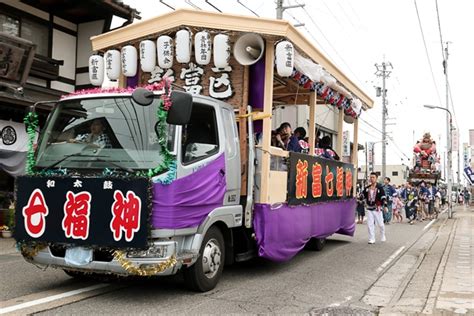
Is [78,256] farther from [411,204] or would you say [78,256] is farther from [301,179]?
[411,204]

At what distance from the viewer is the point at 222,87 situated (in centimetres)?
698

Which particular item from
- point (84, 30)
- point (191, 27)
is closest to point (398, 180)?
point (84, 30)

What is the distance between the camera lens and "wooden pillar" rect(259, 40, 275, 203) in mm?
6789

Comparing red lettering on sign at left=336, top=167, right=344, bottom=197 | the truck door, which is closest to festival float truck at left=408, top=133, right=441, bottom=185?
red lettering on sign at left=336, top=167, right=344, bottom=197

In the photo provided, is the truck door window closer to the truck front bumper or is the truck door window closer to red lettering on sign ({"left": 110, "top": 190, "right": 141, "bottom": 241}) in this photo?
red lettering on sign ({"left": 110, "top": 190, "right": 141, "bottom": 241})

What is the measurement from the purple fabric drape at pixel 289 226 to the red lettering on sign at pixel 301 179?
22 cm

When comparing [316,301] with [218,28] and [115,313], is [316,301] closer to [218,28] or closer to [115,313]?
[115,313]

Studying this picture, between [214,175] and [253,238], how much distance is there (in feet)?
4.87

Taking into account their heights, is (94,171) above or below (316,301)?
above

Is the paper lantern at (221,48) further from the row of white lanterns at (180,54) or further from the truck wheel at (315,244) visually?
the truck wheel at (315,244)

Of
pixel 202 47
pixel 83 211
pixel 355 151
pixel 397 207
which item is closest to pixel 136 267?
pixel 83 211

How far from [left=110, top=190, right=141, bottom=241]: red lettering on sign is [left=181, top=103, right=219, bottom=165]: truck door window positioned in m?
0.74

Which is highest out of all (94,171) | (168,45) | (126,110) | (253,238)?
(168,45)

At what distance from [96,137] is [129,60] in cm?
219
